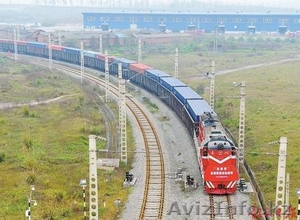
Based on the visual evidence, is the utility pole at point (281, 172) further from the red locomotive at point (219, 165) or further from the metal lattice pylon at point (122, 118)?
the metal lattice pylon at point (122, 118)

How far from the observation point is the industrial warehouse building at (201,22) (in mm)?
158000

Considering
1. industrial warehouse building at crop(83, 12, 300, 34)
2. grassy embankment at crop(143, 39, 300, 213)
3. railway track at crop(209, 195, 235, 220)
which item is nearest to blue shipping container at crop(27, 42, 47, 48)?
grassy embankment at crop(143, 39, 300, 213)

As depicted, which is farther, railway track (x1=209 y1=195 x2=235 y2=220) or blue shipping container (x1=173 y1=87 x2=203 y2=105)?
blue shipping container (x1=173 y1=87 x2=203 y2=105)

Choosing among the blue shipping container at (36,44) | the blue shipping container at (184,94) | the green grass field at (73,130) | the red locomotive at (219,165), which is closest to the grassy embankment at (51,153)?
the green grass field at (73,130)

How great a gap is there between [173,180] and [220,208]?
5.99 metres

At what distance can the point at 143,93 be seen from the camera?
222ft

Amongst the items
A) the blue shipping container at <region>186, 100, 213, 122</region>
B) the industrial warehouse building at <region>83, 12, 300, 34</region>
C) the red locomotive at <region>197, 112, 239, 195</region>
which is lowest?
the red locomotive at <region>197, 112, 239, 195</region>

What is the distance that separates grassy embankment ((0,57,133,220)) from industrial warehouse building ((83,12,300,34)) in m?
97.9

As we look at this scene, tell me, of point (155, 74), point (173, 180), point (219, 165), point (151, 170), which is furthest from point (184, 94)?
point (219, 165)

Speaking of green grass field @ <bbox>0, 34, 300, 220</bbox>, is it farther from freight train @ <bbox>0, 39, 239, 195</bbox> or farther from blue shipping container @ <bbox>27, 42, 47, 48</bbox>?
blue shipping container @ <bbox>27, 42, 47, 48</bbox>

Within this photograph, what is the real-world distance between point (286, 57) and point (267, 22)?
1871 inches

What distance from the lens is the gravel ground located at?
2792 centimetres

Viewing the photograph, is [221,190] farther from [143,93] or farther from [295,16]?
[295,16]

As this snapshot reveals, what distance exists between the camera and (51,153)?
129 ft
